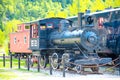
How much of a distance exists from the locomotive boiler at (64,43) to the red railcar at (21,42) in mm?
10471

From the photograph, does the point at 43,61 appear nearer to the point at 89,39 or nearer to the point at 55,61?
the point at 55,61

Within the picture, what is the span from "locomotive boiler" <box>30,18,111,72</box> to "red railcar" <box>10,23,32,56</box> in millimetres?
10471

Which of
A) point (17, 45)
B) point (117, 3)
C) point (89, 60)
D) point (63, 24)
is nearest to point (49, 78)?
point (89, 60)

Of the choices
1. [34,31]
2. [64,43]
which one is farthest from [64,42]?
[34,31]

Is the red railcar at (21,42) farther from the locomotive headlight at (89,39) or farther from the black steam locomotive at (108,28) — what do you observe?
the locomotive headlight at (89,39)

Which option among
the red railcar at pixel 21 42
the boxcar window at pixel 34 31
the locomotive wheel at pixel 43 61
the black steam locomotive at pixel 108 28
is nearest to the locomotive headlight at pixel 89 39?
the black steam locomotive at pixel 108 28

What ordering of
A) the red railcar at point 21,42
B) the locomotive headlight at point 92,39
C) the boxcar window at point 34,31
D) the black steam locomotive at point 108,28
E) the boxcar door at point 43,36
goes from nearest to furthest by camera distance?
1. the locomotive headlight at point 92,39
2. the black steam locomotive at point 108,28
3. the boxcar door at point 43,36
4. the boxcar window at point 34,31
5. the red railcar at point 21,42

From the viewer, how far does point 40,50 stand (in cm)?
2308

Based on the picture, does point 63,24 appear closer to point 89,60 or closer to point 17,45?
point 89,60

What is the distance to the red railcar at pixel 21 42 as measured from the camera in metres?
35.4

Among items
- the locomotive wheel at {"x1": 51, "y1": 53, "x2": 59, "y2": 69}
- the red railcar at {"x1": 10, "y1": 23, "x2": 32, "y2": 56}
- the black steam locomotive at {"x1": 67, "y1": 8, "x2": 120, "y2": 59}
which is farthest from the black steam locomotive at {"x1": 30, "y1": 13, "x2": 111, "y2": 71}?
the red railcar at {"x1": 10, "y1": 23, "x2": 32, "y2": 56}

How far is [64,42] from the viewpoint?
68.9 ft

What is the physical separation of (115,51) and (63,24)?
326cm

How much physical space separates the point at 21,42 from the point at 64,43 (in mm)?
16646
